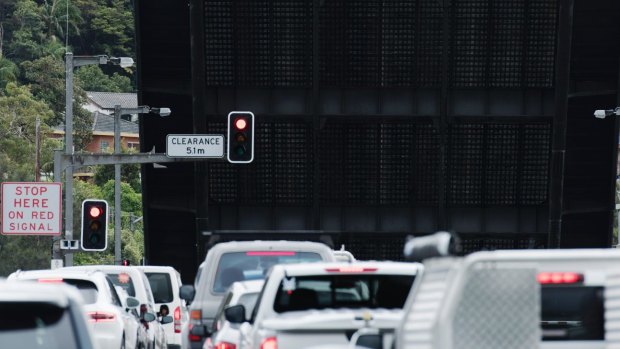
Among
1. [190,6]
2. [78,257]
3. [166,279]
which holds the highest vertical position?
[190,6]

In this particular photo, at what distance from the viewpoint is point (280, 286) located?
511 inches

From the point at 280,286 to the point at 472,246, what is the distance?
3260 centimetres

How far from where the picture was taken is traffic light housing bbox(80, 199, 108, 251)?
1490 inches

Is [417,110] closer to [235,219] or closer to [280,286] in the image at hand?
[235,219]

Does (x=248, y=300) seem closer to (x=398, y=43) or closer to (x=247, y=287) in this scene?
(x=247, y=287)

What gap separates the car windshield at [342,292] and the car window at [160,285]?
1763 cm

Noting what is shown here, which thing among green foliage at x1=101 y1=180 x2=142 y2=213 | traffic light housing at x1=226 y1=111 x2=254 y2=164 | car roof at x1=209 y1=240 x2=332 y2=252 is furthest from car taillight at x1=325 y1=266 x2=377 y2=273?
green foliage at x1=101 y1=180 x2=142 y2=213

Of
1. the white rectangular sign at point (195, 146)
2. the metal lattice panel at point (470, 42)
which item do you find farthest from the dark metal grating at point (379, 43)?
the white rectangular sign at point (195, 146)

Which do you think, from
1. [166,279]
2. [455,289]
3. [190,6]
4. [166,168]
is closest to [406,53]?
[190,6]

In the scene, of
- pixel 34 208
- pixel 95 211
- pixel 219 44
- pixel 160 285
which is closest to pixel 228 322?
pixel 160 285

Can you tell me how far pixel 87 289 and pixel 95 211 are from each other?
18.8m

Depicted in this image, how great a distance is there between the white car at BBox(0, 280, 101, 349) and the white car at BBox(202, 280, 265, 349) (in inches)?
250

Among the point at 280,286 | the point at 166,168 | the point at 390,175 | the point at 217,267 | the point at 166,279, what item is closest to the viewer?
the point at 280,286

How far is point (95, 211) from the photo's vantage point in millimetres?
38062
